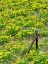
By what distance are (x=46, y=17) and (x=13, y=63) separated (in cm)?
691

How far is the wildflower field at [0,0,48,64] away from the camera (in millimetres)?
14266

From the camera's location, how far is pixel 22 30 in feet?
57.1

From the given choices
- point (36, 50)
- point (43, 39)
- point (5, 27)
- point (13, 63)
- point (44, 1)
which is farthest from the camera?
point (44, 1)

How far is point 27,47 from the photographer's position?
50.1ft

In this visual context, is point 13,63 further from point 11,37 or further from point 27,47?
point 11,37

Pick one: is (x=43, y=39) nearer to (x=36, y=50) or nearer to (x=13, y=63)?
(x=36, y=50)

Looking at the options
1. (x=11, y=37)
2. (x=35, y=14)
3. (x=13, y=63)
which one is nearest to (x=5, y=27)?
(x=11, y=37)

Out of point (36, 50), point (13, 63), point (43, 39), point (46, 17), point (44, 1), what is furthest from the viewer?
point (44, 1)

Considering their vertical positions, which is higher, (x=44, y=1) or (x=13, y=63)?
(x=44, y=1)

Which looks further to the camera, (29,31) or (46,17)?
(46,17)

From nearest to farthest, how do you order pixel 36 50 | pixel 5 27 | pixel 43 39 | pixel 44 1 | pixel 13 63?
pixel 13 63 → pixel 36 50 → pixel 43 39 → pixel 5 27 → pixel 44 1

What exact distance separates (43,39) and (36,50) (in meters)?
1.83

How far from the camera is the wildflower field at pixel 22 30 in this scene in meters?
14.3

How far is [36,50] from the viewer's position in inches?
587
